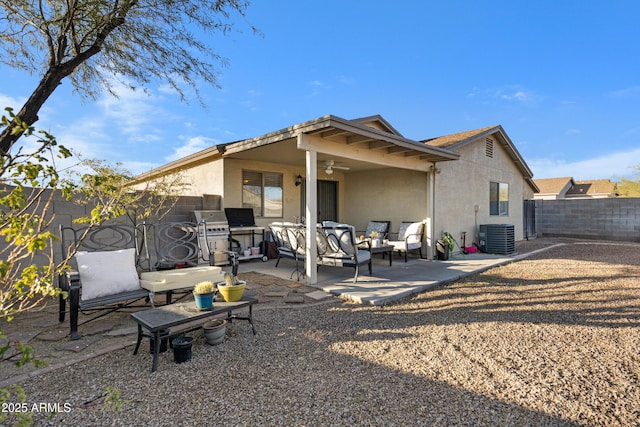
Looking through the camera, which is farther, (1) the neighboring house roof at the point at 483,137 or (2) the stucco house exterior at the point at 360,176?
(1) the neighboring house roof at the point at 483,137

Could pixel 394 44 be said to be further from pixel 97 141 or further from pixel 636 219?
pixel 636 219

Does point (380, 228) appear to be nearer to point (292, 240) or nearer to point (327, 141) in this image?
point (292, 240)

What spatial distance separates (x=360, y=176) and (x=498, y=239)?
184 inches

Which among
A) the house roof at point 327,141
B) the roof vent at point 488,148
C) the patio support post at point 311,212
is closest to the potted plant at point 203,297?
the patio support post at point 311,212

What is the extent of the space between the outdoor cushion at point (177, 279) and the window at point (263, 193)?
4347 millimetres

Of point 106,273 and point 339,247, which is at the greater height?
point 339,247

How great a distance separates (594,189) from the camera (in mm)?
30016

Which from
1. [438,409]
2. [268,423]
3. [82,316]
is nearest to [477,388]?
[438,409]

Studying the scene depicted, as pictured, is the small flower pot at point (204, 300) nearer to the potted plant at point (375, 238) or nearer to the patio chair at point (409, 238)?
the potted plant at point (375, 238)

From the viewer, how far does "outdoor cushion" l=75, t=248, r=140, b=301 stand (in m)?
3.56

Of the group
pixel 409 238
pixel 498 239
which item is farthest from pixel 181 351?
pixel 498 239

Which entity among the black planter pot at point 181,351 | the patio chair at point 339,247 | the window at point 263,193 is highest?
the window at point 263,193

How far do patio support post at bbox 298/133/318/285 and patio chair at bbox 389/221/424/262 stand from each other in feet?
10.4

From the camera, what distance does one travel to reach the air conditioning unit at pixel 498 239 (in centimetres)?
959
